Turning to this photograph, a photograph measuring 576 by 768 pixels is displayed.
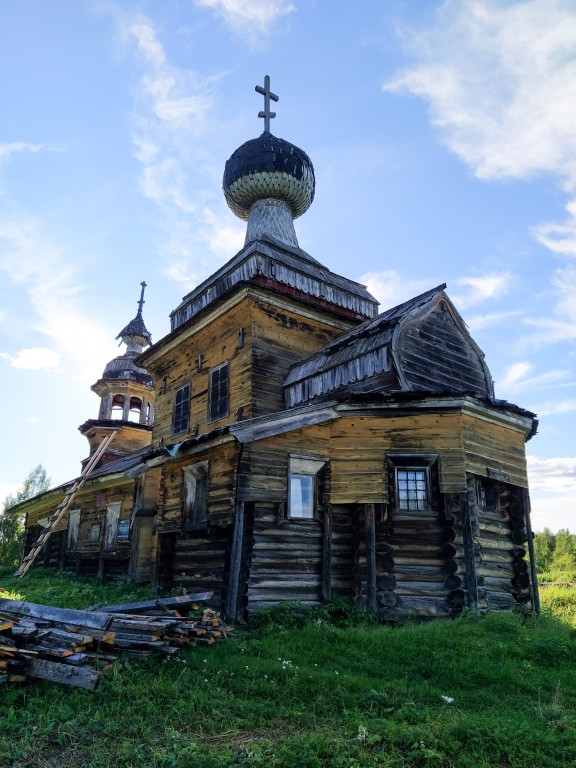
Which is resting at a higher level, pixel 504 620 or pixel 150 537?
pixel 150 537

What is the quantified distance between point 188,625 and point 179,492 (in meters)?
6.57

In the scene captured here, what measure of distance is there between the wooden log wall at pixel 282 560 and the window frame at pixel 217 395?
529 centimetres

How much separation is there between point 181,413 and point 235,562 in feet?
28.6

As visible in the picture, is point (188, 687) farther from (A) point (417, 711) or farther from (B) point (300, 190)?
(B) point (300, 190)

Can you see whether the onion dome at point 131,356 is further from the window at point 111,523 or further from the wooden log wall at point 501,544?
the wooden log wall at point 501,544

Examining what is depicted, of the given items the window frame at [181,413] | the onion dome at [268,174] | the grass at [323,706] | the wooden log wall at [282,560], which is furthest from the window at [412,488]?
the onion dome at [268,174]

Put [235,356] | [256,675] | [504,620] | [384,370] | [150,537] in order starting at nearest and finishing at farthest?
[256,675], [504,620], [384,370], [235,356], [150,537]

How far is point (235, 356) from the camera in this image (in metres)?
17.4

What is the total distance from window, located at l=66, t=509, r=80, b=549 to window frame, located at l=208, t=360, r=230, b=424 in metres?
11.7

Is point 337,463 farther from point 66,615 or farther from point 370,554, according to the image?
point 66,615

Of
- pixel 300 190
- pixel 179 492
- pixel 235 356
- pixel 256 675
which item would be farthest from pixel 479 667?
pixel 300 190

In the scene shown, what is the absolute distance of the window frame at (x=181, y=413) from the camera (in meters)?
19.4

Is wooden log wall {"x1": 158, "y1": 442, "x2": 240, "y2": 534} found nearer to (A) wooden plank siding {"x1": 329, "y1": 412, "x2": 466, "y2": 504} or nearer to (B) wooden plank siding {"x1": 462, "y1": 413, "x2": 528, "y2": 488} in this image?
(A) wooden plank siding {"x1": 329, "y1": 412, "x2": 466, "y2": 504}

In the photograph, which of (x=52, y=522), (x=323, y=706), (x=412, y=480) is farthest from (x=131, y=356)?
(x=323, y=706)
